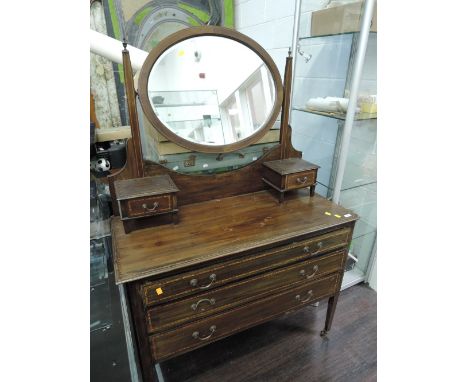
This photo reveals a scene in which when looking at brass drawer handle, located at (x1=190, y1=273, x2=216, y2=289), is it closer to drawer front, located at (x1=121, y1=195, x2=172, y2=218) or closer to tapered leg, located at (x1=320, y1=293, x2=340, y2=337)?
A: drawer front, located at (x1=121, y1=195, x2=172, y2=218)

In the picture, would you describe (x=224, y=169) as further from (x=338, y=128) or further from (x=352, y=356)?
(x=352, y=356)

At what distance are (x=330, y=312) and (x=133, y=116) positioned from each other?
1473 mm

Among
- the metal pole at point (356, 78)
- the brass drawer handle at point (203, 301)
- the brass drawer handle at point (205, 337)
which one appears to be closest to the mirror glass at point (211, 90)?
the metal pole at point (356, 78)

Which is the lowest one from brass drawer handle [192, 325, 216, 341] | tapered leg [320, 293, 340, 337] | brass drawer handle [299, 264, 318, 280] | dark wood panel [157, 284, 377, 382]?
dark wood panel [157, 284, 377, 382]

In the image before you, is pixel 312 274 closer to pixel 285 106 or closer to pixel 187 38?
pixel 285 106

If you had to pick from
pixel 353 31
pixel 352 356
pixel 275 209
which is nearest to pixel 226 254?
pixel 275 209

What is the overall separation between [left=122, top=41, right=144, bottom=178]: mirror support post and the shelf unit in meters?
1.00

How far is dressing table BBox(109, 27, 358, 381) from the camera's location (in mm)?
1044

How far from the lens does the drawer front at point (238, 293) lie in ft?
3.48

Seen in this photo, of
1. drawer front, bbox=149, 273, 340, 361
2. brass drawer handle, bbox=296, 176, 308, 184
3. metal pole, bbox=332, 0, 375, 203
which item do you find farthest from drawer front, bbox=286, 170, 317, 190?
drawer front, bbox=149, 273, 340, 361

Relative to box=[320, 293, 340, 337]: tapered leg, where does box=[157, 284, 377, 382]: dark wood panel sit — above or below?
below

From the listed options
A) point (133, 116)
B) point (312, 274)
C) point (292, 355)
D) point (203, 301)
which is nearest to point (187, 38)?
point (133, 116)

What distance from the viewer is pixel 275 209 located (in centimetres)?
135
